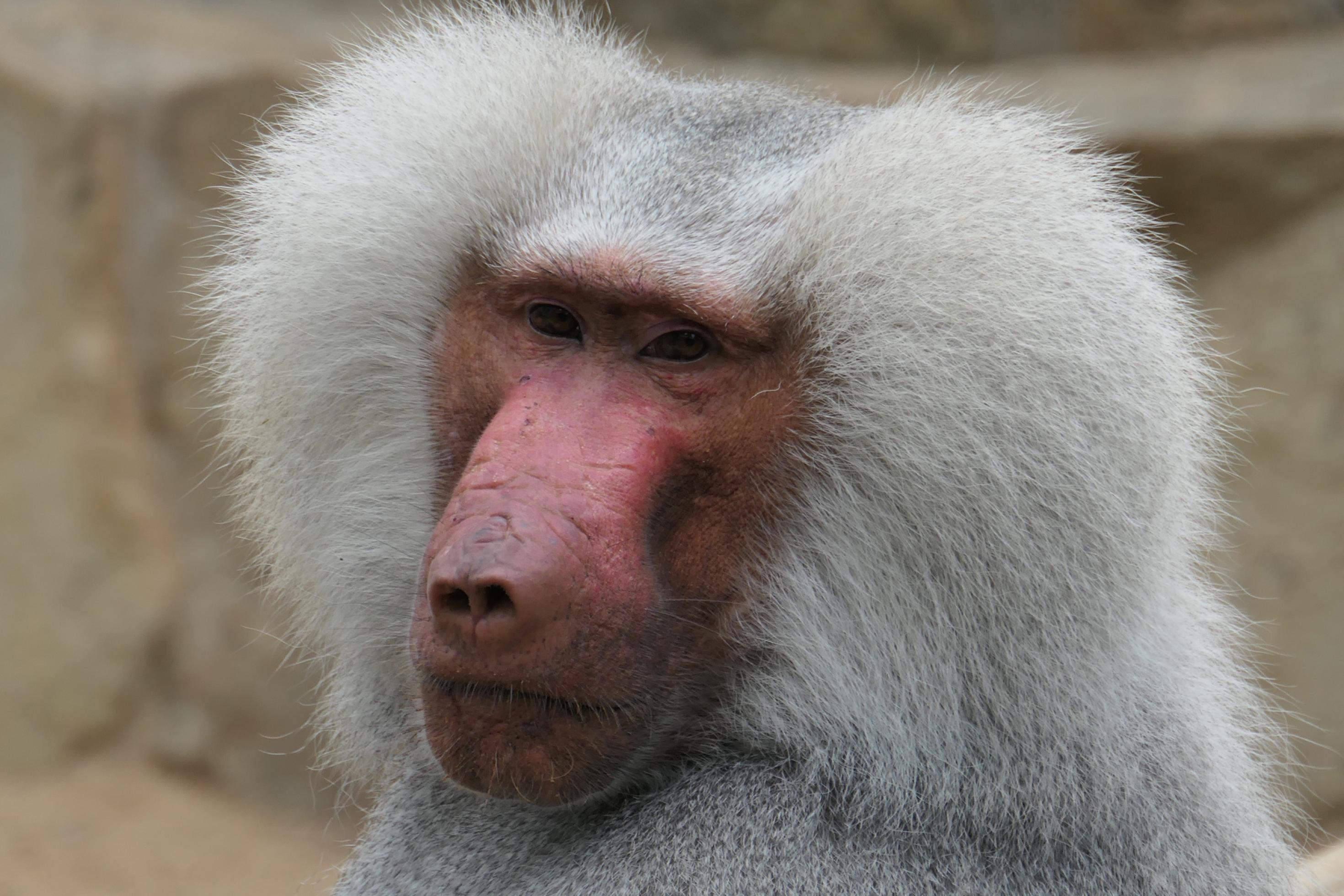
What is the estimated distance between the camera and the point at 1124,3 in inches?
197

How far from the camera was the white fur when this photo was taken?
185cm

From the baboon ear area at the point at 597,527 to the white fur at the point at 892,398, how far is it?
0.06 metres

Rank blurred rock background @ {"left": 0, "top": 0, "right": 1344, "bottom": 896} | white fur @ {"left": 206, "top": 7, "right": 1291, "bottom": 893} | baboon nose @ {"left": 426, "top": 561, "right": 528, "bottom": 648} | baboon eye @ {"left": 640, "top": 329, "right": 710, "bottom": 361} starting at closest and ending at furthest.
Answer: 1. baboon nose @ {"left": 426, "top": 561, "right": 528, "bottom": 648}
2. white fur @ {"left": 206, "top": 7, "right": 1291, "bottom": 893}
3. baboon eye @ {"left": 640, "top": 329, "right": 710, "bottom": 361}
4. blurred rock background @ {"left": 0, "top": 0, "right": 1344, "bottom": 896}

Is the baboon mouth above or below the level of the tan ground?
above

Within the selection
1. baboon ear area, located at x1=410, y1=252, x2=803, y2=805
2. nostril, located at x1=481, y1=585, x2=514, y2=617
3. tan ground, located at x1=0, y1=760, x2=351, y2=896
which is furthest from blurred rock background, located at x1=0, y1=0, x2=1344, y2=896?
nostril, located at x1=481, y1=585, x2=514, y2=617

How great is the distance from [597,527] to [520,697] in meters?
0.24

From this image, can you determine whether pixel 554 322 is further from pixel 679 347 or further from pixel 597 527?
pixel 597 527

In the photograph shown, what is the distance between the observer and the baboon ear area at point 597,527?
5.81ft

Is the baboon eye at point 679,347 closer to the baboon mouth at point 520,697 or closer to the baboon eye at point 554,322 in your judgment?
the baboon eye at point 554,322

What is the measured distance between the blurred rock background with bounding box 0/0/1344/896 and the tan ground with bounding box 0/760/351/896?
0.03ft

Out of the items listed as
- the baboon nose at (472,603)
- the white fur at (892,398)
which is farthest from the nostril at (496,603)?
the white fur at (892,398)

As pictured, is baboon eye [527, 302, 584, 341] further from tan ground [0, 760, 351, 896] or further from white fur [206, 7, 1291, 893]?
tan ground [0, 760, 351, 896]

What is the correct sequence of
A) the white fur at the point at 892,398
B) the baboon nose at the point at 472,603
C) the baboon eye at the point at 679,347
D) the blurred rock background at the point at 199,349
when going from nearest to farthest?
the baboon nose at the point at 472,603, the white fur at the point at 892,398, the baboon eye at the point at 679,347, the blurred rock background at the point at 199,349

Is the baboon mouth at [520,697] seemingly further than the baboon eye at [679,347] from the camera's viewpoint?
No
